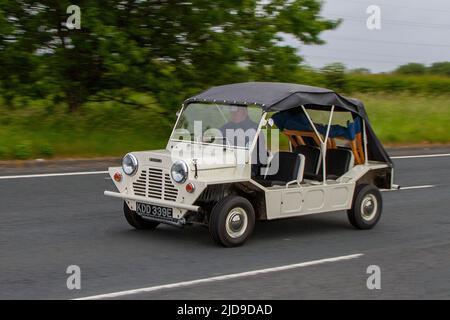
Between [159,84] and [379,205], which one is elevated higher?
[159,84]

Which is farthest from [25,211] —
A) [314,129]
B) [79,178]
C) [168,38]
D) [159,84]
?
[168,38]

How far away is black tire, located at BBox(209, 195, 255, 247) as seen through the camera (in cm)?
909

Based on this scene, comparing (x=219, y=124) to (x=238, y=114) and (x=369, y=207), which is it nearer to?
(x=238, y=114)

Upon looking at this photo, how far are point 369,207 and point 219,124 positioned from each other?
7.75 feet

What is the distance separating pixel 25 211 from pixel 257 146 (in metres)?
3.37

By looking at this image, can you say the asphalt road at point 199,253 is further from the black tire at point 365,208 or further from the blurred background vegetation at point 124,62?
the blurred background vegetation at point 124,62

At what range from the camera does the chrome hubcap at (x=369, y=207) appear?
1081cm

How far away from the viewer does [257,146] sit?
984 centimetres

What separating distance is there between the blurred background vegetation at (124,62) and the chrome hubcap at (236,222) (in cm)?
717

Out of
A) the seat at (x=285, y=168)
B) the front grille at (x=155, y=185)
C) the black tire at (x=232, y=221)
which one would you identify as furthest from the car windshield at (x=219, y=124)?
the front grille at (x=155, y=185)

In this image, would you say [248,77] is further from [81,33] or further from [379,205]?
[379,205]

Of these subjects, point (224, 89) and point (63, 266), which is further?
point (224, 89)

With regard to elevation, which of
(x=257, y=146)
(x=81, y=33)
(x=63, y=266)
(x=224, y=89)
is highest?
(x=81, y=33)

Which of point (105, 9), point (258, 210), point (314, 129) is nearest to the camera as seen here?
point (258, 210)
